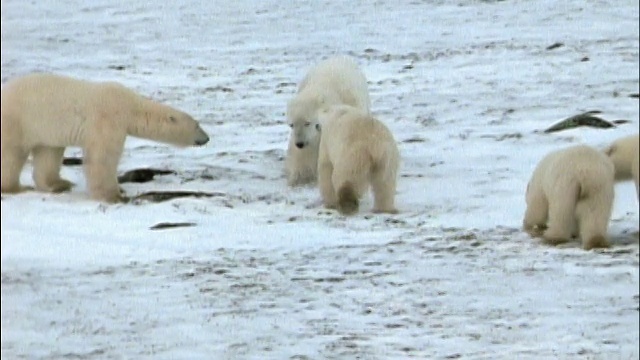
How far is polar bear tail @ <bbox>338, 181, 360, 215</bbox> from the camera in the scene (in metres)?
3.81

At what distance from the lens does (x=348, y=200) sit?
12.5 ft

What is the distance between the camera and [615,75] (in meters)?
5.83

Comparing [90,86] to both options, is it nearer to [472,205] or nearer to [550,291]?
[472,205]

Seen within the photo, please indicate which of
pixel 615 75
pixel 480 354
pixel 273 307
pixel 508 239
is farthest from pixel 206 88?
pixel 480 354

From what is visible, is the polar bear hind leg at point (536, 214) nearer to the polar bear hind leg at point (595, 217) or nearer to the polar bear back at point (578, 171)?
the polar bear back at point (578, 171)

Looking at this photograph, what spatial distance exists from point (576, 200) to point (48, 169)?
5.44 ft

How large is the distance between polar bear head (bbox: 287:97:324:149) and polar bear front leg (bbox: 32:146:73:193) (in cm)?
86

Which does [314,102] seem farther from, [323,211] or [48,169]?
[48,169]

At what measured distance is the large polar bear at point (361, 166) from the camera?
3863 millimetres

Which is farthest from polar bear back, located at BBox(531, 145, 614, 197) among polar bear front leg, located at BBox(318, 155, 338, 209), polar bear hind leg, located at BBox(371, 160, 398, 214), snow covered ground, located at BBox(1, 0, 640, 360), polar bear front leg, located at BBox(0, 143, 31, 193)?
polar bear front leg, located at BBox(0, 143, 31, 193)

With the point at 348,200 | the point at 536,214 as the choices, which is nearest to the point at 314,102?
the point at 348,200

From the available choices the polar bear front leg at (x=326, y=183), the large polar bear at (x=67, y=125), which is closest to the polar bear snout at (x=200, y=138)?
the large polar bear at (x=67, y=125)

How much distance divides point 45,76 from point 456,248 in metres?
1.52

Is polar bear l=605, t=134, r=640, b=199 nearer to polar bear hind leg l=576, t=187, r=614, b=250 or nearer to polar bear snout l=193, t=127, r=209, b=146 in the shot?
polar bear hind leg l=576, t=187, r=614, b=250
